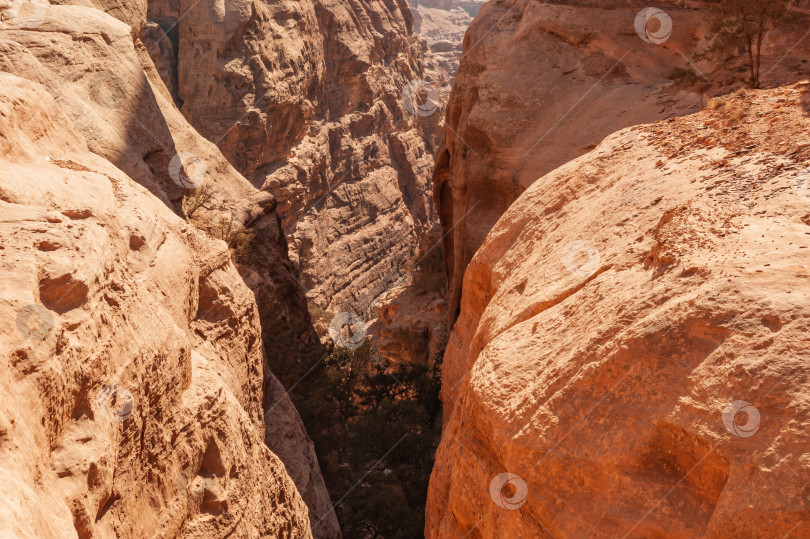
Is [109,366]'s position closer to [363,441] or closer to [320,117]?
[363,441]

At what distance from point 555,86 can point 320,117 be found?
97.4 ft

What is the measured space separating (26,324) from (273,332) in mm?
12190

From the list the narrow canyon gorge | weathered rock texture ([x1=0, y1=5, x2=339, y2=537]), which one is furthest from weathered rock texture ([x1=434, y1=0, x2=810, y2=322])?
weathered rock texture ([x1=0, y1=5, x2=339, y2=537])

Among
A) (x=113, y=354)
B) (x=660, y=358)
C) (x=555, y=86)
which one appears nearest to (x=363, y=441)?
(x=555, y=86)

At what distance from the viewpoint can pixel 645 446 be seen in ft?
14.3

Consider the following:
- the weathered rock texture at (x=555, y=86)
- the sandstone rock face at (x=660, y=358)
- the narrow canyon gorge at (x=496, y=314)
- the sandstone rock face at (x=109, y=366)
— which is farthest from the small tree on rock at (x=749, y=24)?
the sandstone rock face at (x=109, y=366)

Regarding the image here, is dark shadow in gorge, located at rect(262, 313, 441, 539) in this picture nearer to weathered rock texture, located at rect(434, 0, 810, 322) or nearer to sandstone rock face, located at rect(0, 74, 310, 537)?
weathered rock texture, located at rect(434, 0, 810, 322)

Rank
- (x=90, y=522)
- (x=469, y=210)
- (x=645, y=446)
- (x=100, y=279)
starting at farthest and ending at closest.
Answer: (x=469, y=210), (x=100, y=279), (x=645, y=446), (x=90, y=522)

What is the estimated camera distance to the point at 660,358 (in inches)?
175

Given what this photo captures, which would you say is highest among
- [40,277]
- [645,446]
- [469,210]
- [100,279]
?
[40,277]

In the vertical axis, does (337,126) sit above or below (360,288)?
above

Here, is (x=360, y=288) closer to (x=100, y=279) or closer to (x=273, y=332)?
(x=273, y=332)

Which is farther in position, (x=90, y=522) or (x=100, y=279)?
(x=100, y=279)

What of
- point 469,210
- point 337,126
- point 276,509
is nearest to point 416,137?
point 337,126
